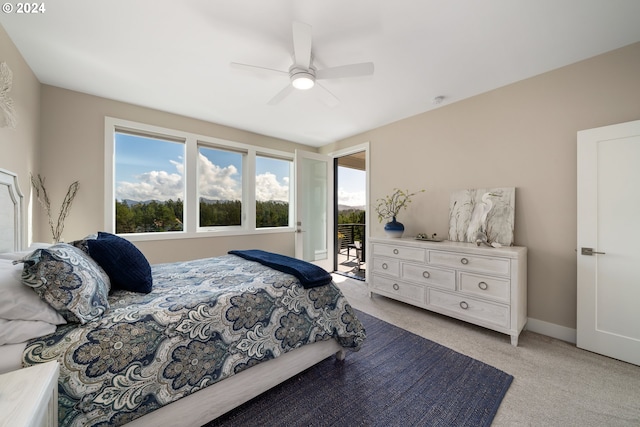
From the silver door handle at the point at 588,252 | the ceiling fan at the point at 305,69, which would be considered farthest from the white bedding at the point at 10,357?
the silver door handle at the point at 588,252

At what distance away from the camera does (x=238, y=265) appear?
218cm

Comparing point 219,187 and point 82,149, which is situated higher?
point 82,149

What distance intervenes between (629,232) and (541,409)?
1.59 meters

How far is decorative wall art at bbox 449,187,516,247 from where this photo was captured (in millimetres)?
2541

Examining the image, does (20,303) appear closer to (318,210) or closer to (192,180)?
(192,180)

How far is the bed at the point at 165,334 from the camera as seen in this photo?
102 centimetres

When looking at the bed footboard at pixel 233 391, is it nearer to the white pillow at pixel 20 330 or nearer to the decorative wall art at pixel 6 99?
the white pillow at pixel 20 330

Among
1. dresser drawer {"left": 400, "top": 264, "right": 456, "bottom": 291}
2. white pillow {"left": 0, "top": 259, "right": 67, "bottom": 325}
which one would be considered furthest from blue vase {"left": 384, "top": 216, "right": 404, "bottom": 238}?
white pillow {"left": 0, "top": 259, "right": 67, "bottom": 325}

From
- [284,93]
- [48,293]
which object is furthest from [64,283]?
[284,93]

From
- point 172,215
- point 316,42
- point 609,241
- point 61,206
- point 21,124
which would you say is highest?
point 316,42

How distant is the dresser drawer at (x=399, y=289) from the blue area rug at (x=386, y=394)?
0.78 m

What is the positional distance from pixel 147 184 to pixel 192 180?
55 centimetres

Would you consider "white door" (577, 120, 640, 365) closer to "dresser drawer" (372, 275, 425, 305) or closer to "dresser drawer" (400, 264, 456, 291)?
"dresser drawer" (400, 264, 456, 291)

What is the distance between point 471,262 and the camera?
95.4 inches
